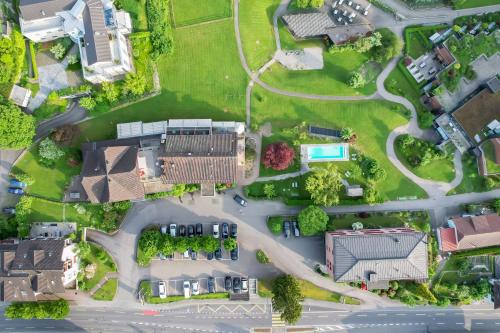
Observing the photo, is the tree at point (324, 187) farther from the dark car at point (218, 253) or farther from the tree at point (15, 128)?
the tree at point (15, 128)

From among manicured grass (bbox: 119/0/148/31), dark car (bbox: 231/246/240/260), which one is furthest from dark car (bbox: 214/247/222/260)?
manicured grass (bbox: 119/0/148/31)

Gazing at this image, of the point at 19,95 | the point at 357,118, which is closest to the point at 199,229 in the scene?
the point at 357,118

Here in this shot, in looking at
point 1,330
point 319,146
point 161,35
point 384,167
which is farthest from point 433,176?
point 1,330

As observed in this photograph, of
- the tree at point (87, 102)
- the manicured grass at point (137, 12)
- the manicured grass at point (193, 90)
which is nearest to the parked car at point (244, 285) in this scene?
the manicured grass at point (193, 90)

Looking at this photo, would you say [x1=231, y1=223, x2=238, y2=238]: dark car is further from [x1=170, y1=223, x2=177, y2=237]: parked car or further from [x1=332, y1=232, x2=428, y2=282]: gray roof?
[x1=332, y1=232, x2=428, y2=282]: gray roof

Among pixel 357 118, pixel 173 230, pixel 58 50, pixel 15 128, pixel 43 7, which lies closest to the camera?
pixel 43 7

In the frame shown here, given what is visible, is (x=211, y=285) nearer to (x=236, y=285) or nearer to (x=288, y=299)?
(x=236, y=285)
